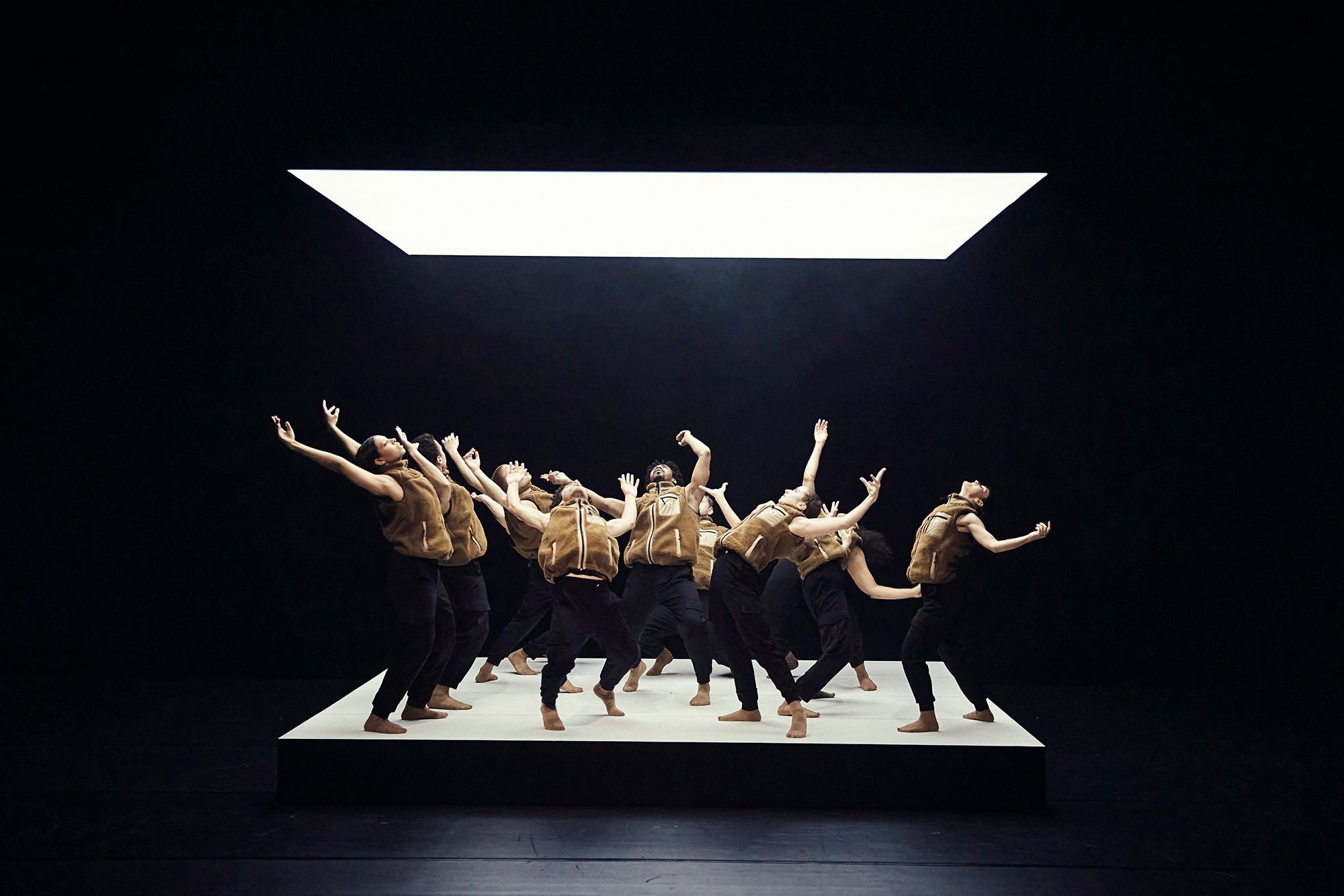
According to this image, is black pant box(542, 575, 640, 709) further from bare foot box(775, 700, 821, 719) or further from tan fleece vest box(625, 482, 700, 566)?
bare foot box(775, 700, 821, 719)

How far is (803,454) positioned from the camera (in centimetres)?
818

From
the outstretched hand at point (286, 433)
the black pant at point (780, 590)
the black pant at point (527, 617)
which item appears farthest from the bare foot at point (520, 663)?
the outstretched hand at point (286, 433)

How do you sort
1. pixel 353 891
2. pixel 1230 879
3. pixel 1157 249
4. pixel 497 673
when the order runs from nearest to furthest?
pixel 353 891, pixel 1230 879, pixel 497 673, pixel 1157 249

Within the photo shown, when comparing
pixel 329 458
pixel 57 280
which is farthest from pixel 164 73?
pixel 57 280

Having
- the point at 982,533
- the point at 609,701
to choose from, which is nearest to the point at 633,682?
the point at 609,701

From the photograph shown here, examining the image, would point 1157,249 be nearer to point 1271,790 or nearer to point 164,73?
point 1271,790

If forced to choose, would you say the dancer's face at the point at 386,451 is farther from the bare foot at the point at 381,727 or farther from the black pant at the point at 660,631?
the black pant at the point at 660,631

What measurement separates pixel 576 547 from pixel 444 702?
53.4 inches

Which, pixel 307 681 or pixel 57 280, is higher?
pixel 57 280

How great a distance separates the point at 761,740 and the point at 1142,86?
347 centimetres

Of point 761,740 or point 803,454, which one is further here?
point 803,454

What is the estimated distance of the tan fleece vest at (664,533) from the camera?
5.94 m

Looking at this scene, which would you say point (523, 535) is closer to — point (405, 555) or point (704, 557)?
point (704, 557)

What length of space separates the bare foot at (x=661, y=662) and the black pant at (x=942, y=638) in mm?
2088
